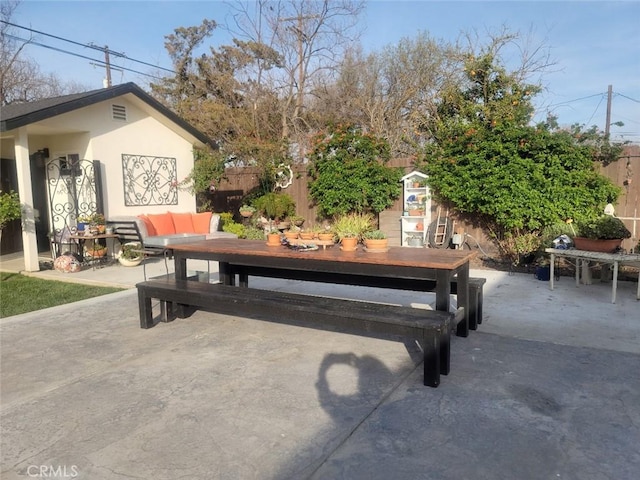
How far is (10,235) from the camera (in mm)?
9844

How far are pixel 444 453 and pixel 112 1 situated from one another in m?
12.8

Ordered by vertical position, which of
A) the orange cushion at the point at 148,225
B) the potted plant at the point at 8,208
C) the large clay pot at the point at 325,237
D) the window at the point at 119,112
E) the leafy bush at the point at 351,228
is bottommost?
the orange cushion at the point at 148,225

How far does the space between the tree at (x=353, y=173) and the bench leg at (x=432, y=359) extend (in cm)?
676

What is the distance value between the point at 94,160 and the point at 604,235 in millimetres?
8204

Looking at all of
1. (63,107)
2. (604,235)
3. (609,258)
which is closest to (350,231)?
(609,258)

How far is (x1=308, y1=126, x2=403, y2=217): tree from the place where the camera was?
9414 mm

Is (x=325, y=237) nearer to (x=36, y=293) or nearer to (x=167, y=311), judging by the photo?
(x=167, y=311)

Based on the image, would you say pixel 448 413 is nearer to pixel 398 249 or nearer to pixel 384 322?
pixel 384 322

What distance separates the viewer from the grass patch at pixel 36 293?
5.20m

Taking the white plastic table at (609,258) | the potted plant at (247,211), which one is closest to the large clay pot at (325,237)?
the white plastic table at (609,258)

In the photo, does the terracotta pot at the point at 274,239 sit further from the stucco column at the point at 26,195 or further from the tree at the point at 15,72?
the tree at the point at 15,72

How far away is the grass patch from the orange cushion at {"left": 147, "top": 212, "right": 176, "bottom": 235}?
7.89ft

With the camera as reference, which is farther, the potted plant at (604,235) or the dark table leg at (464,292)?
the potted plant at (604,235)

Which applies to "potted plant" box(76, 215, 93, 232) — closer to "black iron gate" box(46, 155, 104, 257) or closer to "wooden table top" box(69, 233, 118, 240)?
"wooden table top" box(69, 233, 118, 240)
